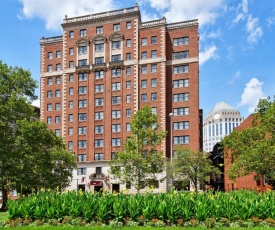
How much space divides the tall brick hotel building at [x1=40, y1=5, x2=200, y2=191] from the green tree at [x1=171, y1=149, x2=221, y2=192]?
8397 millimetres

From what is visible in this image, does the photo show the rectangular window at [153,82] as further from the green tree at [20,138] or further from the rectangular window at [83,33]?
the green tree at [20,138]

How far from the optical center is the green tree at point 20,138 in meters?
29.6

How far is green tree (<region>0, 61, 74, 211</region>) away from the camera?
29609 millimetres

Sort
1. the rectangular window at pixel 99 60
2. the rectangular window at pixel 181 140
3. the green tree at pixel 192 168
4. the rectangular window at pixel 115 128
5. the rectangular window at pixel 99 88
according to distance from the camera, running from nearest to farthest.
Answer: the green tree at pixel 192 168, the rectangular window at pixel 181 140, the rectangular window at pixel 115 128, the rectangular window at pixel 99 88, the rectangular window at pixel 99 60

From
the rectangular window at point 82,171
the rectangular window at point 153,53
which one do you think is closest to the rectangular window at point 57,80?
the rectangular window at point 82,171

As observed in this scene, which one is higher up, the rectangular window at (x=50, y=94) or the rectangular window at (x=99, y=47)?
the rectangular window at (x=99, y=47)

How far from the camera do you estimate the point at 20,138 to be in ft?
98.6

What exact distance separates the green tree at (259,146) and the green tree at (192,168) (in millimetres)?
17393

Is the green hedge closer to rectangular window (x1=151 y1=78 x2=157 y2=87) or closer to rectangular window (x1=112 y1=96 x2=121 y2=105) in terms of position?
rectangular window (x1=151 y1=78 x2=157 y2=87)

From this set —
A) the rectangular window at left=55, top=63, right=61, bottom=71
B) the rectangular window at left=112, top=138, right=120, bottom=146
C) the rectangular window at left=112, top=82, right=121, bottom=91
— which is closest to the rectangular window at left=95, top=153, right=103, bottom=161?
the rectangular window at left=112, top=138, right=120, bottom=146

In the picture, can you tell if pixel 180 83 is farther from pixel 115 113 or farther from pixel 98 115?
pixel 98 115

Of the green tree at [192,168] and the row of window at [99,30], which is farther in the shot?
the row of window at [99,30]

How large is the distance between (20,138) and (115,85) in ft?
124

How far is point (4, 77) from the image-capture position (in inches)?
1243
